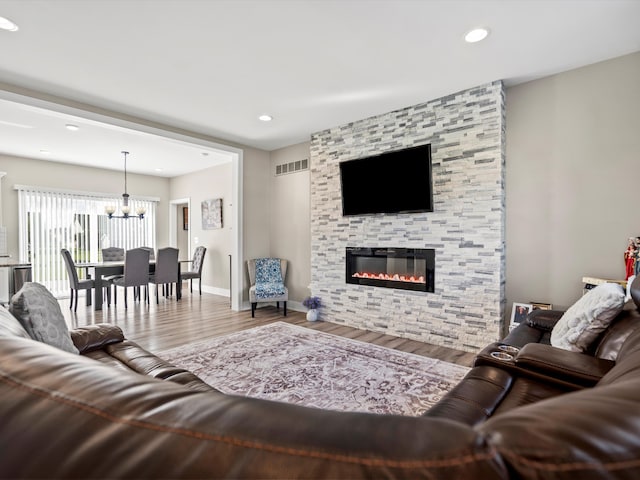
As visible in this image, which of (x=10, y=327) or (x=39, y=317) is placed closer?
(x=10, y=327)

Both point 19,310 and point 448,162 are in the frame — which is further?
point 448,162

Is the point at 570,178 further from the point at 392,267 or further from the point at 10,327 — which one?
the point at 10,327

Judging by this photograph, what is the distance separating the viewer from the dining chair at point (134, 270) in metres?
5.45

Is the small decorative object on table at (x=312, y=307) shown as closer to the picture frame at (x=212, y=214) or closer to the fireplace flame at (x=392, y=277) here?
the fireplace flame at (x=392, y=277)

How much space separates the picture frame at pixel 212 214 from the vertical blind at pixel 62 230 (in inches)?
69.3

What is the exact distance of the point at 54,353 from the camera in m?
0.60

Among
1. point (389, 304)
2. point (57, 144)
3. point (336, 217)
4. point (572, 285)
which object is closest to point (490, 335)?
point (572, 285)

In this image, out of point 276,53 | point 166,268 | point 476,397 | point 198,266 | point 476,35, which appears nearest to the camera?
point 476,397

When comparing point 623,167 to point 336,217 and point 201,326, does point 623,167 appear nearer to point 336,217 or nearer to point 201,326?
point 336,217

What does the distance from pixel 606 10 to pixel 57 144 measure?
7.06 m

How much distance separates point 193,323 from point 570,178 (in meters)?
4.70

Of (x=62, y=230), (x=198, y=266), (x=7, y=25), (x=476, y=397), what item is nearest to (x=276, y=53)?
(x=7, y=25)

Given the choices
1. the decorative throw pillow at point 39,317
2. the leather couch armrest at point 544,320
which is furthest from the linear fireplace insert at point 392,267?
the decorative throw pillow at point 39,317

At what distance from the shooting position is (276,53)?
2748 mm
